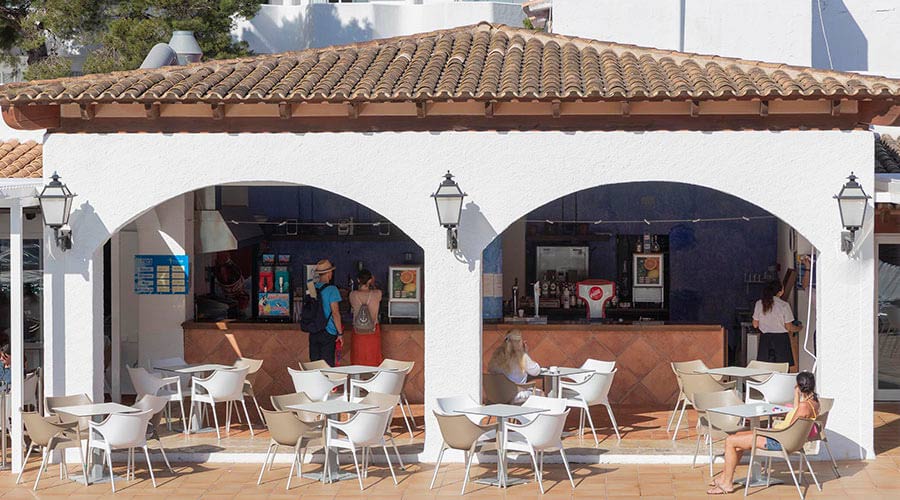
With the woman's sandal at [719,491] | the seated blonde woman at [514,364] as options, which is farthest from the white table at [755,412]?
the seated blonde woman at [514,364]

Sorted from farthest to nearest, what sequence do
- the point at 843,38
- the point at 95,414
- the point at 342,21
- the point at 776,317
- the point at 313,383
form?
the point at 342,21, the point at 843,38, the point at 776,317, the point at 313,383, the point at 95,414

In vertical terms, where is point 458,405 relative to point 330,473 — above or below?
above

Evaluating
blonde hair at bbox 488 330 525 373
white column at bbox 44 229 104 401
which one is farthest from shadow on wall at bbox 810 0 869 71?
white column at bbox 44 229 104 401

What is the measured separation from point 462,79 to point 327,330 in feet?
12.4

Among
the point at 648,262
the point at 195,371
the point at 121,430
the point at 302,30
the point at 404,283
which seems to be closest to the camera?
the point at 121,430

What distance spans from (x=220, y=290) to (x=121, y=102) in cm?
587

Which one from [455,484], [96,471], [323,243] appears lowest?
[455,484]

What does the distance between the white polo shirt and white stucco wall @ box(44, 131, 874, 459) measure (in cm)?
253

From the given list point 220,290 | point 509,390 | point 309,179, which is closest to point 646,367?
point 509,390

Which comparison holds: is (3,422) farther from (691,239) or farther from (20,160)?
(691,239)

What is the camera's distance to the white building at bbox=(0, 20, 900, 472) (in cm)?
1308

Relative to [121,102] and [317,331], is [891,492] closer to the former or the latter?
[317,331]

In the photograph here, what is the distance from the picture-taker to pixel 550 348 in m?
16.1

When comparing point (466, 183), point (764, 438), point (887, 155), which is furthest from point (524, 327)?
point (887, 155)
